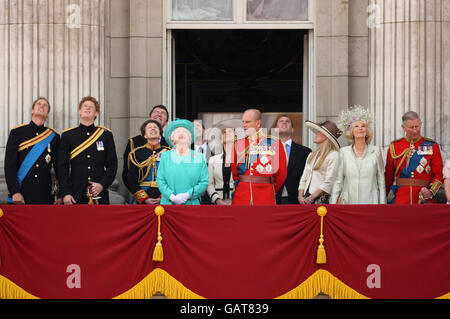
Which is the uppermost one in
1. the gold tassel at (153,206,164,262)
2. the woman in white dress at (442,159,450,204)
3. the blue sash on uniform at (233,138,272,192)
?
the blue sash on uniform at (233,138,272,192)

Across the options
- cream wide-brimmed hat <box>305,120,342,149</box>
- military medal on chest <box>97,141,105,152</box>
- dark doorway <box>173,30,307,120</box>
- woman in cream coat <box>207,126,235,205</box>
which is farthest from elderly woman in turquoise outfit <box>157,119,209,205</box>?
dark doorway <box>173,30,307,120</box>

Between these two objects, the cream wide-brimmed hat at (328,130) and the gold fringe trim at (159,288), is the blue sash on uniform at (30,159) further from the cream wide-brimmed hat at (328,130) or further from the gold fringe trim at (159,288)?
the cream wide-brimmed hat at (328,130)

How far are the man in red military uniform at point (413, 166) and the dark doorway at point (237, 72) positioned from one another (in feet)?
27.2

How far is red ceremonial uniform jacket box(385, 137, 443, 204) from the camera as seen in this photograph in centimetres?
1042

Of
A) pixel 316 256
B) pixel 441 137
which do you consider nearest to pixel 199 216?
pixel 316 256

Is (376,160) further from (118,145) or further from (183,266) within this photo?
(118,145)

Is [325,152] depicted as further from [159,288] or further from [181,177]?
[159,288]

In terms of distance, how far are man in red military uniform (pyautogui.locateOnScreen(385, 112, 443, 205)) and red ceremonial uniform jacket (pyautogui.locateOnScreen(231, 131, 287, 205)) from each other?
1458 mm

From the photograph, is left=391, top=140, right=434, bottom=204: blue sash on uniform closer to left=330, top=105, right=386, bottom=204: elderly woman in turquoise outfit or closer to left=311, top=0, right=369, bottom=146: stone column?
left=330, top=105, right=386, bottom=204: elderly woman in turquoise outfit

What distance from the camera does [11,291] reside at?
8.98 m

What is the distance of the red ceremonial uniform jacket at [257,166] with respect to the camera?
9.98 meters

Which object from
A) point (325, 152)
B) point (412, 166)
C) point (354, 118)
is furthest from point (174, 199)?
point (412, 166)

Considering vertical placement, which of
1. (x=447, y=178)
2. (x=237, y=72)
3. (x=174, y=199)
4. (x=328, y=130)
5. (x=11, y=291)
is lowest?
(x=11, y=291)

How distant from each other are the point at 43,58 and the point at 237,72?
8404mm
